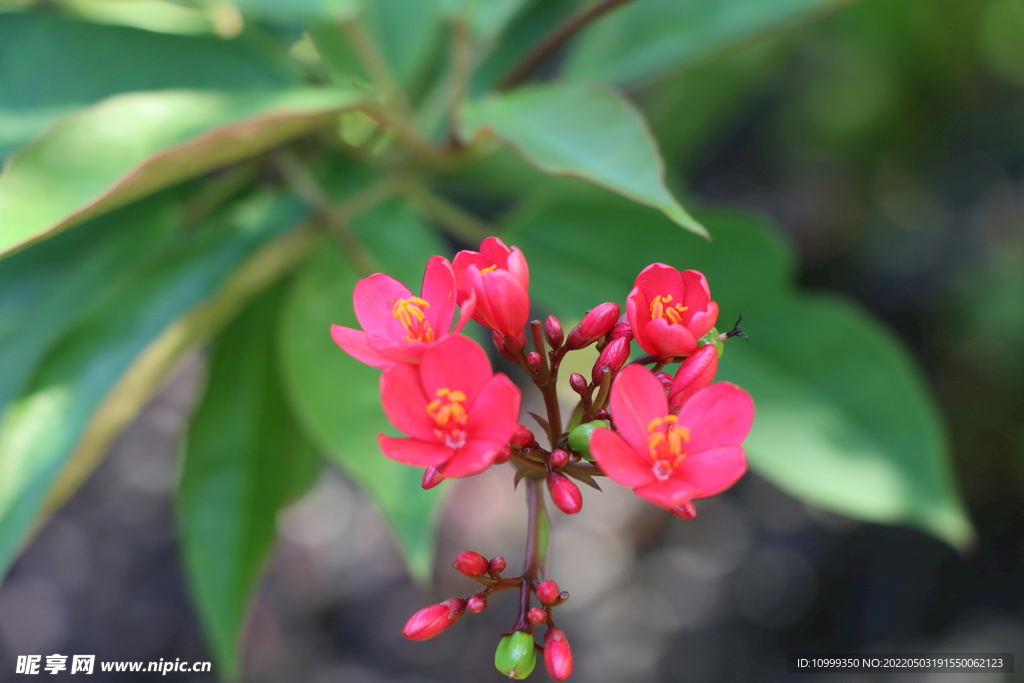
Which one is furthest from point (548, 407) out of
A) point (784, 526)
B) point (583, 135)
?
point (784, 526)

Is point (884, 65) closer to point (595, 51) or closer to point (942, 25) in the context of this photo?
point (942, 25)

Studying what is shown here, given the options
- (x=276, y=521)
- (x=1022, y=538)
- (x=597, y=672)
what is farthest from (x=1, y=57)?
(x=1022, y=538)

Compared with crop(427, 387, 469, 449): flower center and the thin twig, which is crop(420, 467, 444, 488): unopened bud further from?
the thin twig

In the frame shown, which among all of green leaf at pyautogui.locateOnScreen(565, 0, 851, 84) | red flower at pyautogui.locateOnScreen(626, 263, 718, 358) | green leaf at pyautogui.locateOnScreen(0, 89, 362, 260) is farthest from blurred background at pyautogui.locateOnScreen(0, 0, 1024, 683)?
red flower at pyautogui.locateOnScreen(626, 263, 718, 358)

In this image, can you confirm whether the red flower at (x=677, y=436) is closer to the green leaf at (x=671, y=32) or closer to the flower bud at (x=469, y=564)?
the flower bud at (x=469, y=564)

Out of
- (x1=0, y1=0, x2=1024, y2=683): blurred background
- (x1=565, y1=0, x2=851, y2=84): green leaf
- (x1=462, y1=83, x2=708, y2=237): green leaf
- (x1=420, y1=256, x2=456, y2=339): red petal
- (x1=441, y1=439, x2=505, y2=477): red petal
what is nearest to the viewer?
(x1=441, y1=439, x2=505, y2=477): red petal

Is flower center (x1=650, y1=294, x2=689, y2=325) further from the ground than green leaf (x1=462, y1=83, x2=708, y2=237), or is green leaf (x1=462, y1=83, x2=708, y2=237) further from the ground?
green leaf (x1=462, y1=83, x2=708, y2=237)
